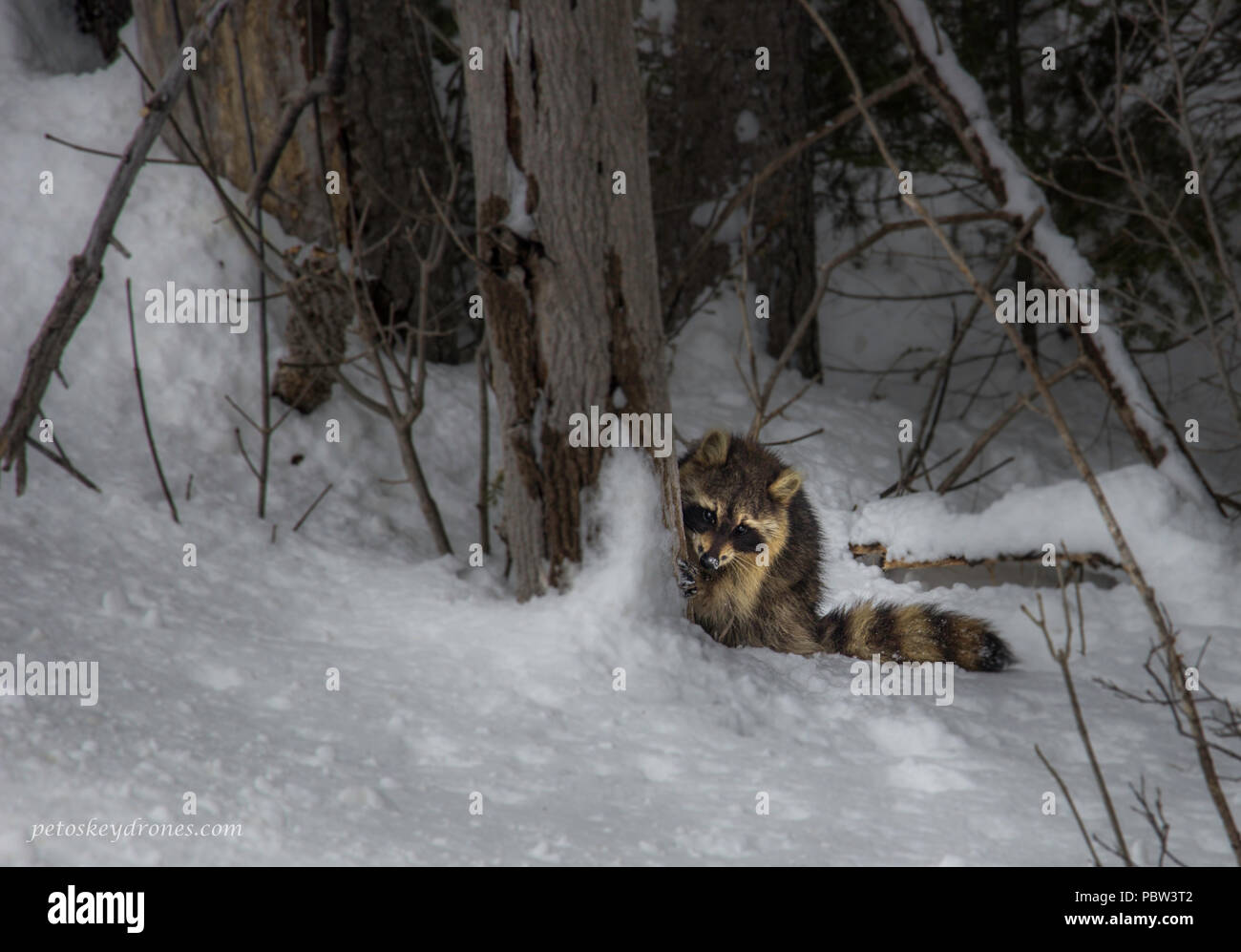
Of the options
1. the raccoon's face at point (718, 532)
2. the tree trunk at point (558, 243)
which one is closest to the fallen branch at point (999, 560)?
the raccoon's face at point (718, 532)

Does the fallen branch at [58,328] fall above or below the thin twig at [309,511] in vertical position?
above

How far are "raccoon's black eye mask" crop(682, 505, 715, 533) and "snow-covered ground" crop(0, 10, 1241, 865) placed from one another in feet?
2.03

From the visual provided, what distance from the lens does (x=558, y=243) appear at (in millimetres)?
3648

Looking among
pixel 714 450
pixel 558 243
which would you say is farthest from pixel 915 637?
pixel 558 243

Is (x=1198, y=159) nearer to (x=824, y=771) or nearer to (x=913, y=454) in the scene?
(x=913, y=454)

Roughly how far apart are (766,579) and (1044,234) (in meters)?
1.94

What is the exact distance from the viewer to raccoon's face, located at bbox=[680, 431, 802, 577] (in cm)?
446

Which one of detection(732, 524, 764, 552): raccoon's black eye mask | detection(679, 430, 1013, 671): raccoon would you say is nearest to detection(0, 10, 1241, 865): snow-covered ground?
detection(679, 430, 1013, 671): raccoon

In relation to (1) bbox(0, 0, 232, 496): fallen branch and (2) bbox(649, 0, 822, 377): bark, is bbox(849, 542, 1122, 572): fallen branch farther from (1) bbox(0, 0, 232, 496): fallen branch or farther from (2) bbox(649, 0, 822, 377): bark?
(1) bbox(0, 0, 232, 496): fallen branch

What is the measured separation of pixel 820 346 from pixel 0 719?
22.2 ft

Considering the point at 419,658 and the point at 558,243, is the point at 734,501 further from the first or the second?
the point at 419,658

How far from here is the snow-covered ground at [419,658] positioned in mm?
2668

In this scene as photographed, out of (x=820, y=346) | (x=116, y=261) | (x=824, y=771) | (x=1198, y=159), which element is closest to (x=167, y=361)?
(x=116, y=261)

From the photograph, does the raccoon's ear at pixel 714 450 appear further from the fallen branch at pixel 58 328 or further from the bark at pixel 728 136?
the fallen branch at pixel 58 328
